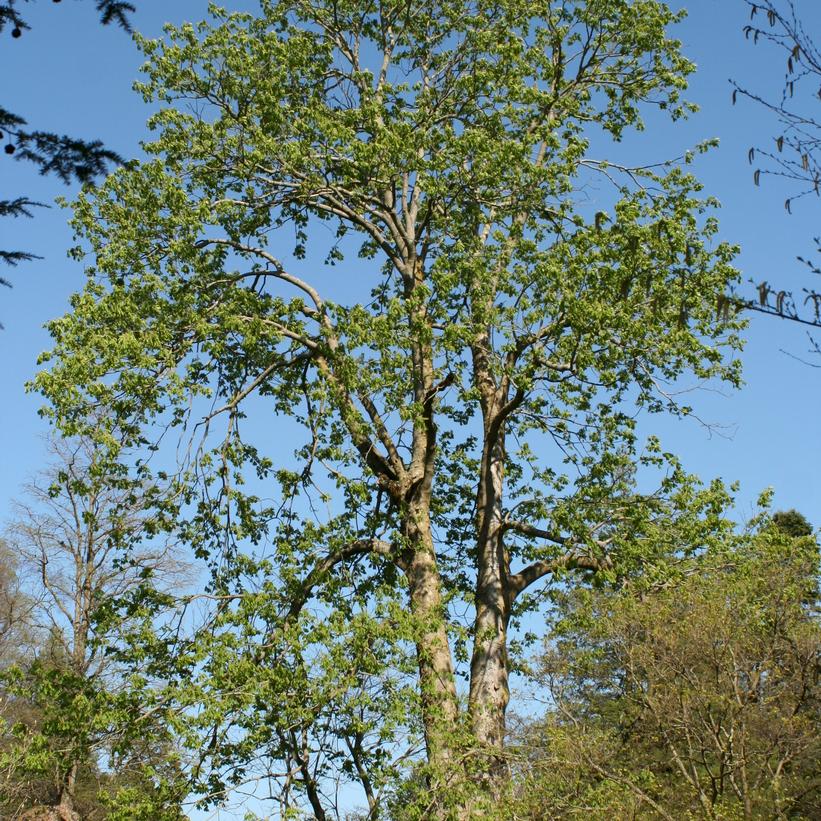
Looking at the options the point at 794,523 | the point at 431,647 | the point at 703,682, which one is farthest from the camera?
the point at 794,523

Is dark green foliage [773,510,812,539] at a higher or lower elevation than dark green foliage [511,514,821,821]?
higher

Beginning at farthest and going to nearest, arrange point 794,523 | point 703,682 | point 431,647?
point 794,523, point 703,682, point 431,647

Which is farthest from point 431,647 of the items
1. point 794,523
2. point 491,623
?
point 794,523

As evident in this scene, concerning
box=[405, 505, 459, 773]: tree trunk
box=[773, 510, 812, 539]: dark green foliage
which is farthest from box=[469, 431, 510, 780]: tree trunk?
box=[773, 510, 812, 539]: dark green foliage

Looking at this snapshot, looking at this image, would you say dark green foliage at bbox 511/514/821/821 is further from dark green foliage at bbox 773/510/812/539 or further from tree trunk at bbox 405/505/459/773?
dark green foliage at bbox 773/510/812/539

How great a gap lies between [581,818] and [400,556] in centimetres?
402

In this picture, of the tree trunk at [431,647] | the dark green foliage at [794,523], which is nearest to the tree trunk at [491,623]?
the tree trunk at [431,647]

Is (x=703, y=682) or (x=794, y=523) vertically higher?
(x=794, y=523)

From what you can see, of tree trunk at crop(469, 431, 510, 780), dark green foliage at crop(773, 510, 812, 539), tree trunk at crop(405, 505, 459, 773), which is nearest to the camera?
tree trunk at crop(405, 505, 459, 773)

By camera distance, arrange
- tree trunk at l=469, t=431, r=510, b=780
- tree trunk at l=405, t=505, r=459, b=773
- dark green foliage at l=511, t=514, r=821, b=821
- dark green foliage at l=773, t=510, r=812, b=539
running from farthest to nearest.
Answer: dark green foliage at l=773, t=510, r=812, b=539 < dark green foliage at l=511, t=514, r=821, b=821 < tree trunk at l=469, t=431, r=510, b=780 < tree trunk at l=405, t=505, r=459, b=773

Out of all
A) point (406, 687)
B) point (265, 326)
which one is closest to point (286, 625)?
point (406, 687)

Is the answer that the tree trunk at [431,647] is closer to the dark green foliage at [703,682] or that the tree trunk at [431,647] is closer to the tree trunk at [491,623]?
the tree trunk at [491,623]

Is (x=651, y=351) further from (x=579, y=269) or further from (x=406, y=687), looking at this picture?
(x=406, y=687)

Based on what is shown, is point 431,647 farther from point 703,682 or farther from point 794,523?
point 794,523
